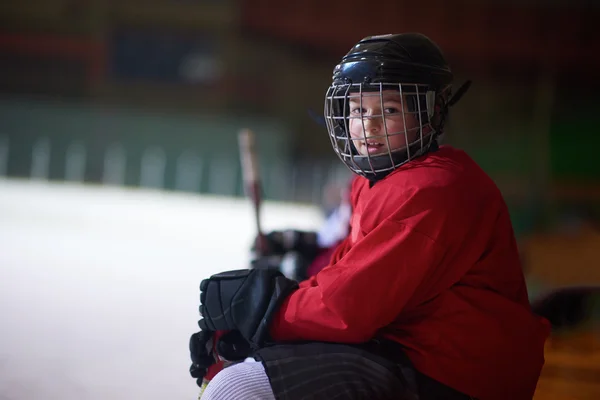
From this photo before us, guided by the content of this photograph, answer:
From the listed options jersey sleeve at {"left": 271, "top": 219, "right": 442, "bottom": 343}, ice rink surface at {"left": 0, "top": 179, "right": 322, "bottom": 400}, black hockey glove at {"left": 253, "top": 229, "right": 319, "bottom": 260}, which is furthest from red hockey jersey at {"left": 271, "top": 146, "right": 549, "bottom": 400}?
black hockey glove at {"left": 253, "top": 229, "right": 319, "bottom": 260}

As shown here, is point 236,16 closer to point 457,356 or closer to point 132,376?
point 132,376

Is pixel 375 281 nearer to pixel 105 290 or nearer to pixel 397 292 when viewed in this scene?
pixel 397 292

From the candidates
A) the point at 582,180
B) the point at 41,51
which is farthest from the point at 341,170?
the point at 41,51

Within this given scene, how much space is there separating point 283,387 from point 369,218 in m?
0.29

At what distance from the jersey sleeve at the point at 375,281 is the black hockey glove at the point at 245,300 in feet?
0.28

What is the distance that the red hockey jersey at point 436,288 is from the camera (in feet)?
3.09

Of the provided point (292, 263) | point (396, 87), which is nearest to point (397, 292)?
point (396, 87)

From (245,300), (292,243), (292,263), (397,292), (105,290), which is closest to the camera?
(397,292)

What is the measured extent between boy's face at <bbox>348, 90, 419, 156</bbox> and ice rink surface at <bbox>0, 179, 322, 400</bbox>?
2.84 feet

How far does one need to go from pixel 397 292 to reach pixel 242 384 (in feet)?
0.93

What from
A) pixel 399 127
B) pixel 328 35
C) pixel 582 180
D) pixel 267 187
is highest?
pixel 328 35

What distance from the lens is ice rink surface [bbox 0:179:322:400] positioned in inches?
64.9

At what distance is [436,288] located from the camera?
100cm

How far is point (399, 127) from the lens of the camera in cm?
110
